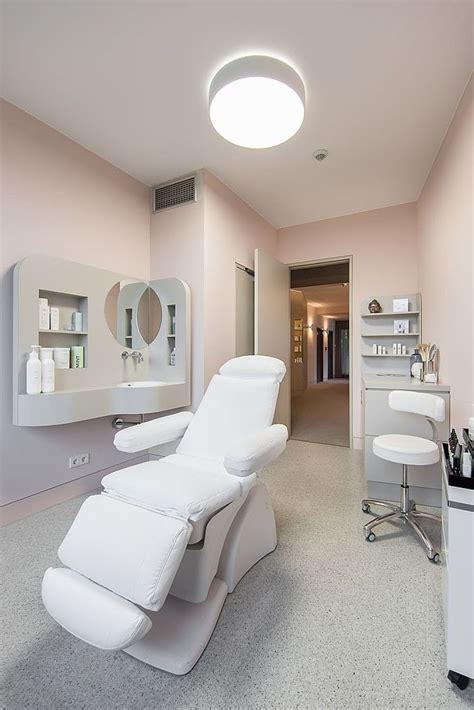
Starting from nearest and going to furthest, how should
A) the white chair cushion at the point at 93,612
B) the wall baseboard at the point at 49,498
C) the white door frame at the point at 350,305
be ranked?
the white chair cushion at the point at 93,612
the wall baseboard at the point at 49,498
the white door frame at the point at 350,305

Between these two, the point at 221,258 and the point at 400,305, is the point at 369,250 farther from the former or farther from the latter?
the point at 221,258

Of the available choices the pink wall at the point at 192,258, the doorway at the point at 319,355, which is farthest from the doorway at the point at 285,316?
the doorway at the point at 319,355

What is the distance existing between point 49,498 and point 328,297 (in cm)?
812

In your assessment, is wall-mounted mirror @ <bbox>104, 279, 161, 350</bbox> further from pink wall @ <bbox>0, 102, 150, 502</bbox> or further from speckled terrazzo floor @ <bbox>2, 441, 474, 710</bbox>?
speckled terrazzo floor @ <bbox>2, 441, 474, 710</bbox>

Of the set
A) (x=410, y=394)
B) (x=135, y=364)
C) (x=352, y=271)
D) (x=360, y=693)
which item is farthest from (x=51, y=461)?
(x=352, y=271)

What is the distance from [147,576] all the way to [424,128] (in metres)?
3.20

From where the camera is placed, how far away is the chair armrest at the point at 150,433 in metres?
1.61

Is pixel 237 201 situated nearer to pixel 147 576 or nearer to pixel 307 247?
pixel 307 247

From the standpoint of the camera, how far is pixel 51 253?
237cm

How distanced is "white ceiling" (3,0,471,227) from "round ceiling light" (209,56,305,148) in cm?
9

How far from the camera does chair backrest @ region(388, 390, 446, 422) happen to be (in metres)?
2.00

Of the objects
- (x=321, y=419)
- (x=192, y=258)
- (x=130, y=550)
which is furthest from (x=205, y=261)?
(x=321, y=419)

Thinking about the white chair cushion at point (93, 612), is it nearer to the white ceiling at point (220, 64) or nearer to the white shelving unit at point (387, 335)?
A: the white ceiling at point (220, 64)

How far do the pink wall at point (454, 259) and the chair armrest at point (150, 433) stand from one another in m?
1.70
